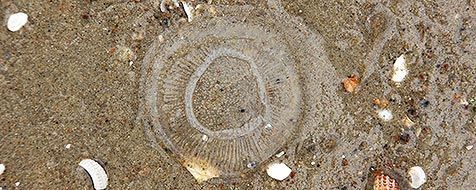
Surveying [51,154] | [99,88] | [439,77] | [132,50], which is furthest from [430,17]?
[51,154]

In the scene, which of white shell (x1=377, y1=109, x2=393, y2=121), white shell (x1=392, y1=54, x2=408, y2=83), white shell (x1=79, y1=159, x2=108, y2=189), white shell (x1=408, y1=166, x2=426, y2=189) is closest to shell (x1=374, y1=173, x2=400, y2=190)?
white shell (x1=408, y1=166, x2=426, y2=189)

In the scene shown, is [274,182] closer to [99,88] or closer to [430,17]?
[99,88]

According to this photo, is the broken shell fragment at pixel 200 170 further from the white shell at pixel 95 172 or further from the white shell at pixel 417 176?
the white shell at pixel 417 176

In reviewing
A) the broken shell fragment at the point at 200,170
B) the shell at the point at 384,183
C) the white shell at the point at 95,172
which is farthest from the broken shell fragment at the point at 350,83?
the white shell at the point at 95,172

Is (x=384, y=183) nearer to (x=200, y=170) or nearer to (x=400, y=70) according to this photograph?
(x=400, y=70)

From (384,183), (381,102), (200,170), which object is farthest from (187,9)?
(384,183)
